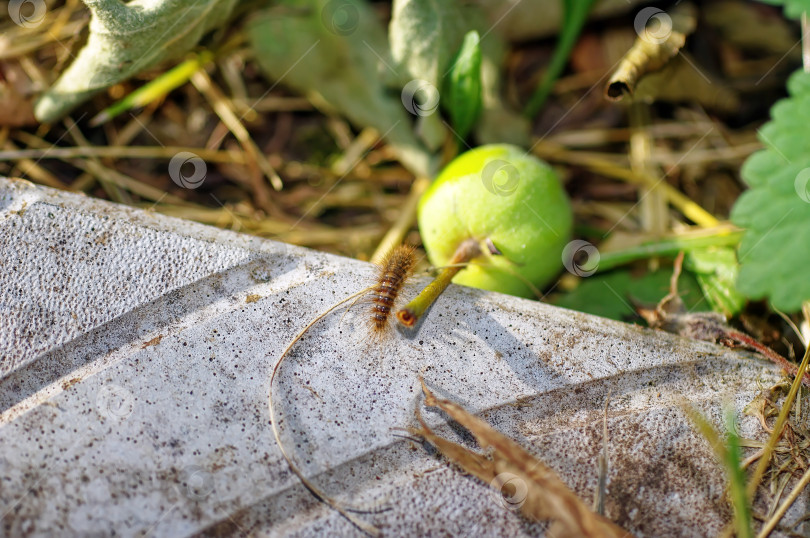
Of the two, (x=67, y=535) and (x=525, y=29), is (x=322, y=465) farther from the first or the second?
(x=525, y=29)

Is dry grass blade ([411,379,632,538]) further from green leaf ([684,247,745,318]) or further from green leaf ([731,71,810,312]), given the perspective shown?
green leaf ([684,247,745,318])

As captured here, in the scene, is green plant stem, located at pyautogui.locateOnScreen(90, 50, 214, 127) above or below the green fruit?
below

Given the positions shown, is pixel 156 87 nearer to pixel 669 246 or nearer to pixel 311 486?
pixel 311 486

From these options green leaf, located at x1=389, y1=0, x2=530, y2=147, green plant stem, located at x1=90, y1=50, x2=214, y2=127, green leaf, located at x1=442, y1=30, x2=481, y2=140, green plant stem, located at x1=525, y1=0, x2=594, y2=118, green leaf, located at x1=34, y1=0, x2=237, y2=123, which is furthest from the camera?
green plant stem, located at x1=525, y1=0, x2=594, y2=118

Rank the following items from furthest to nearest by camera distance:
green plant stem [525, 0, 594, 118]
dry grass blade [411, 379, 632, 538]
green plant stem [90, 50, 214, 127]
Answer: green plant stem [525, 0, 594, 118] → green plant stem [90, 50, 214, 127] → dry grass blade [411, 379, 632, 538]

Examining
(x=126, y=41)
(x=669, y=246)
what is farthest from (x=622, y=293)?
(x=126, y=41)

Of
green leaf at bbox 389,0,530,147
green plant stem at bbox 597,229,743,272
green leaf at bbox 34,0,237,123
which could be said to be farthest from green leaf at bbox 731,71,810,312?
green leaf at bbox 34,0,237,123
